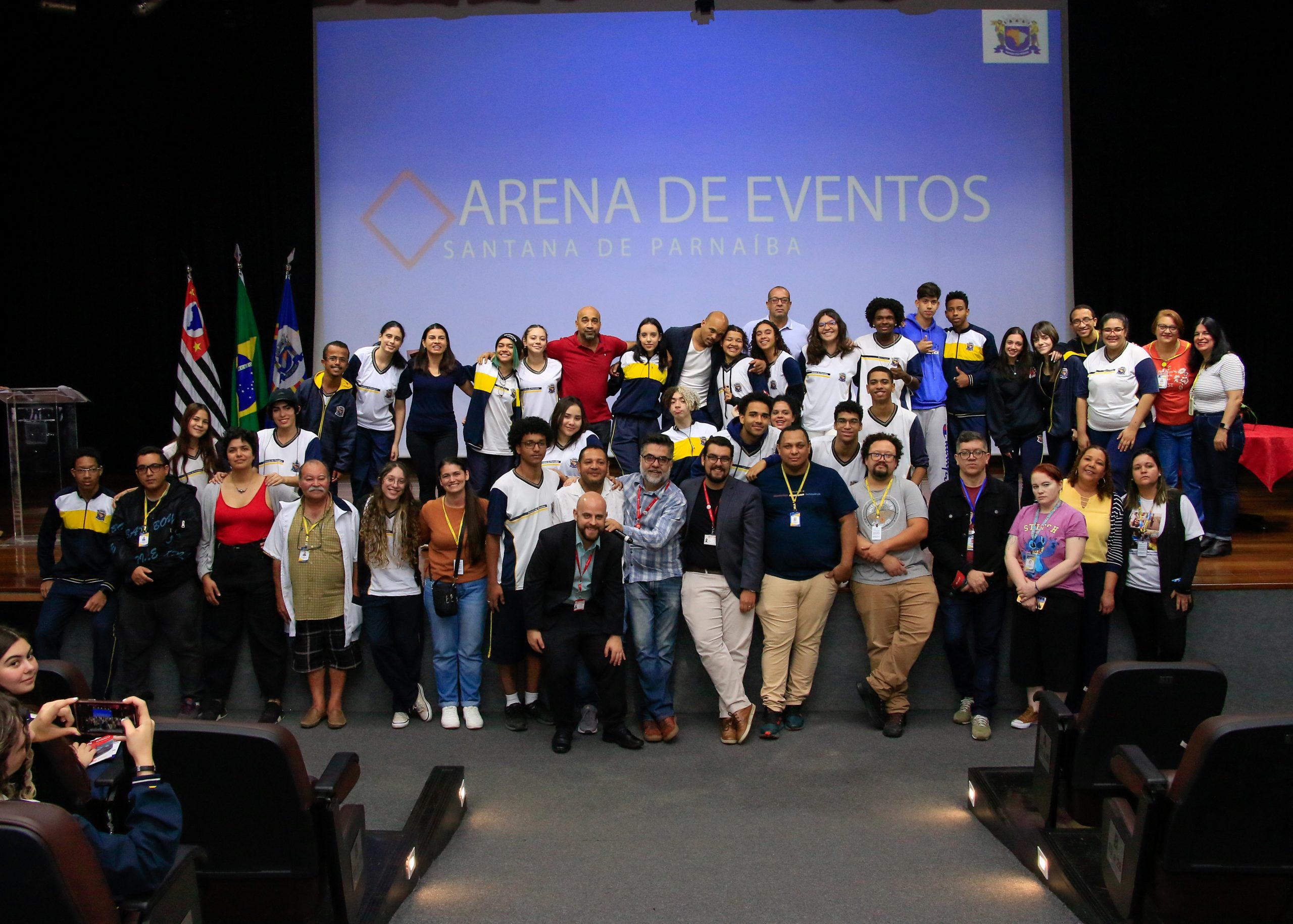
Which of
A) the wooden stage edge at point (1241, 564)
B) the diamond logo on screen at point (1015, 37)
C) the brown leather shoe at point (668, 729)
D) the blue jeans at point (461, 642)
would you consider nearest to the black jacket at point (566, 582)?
the blue jeans at point (461, 642)

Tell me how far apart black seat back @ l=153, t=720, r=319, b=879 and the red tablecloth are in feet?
20.4

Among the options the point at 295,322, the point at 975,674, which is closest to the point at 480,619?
the point at 975,674

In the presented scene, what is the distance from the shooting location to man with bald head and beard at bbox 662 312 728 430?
238 inches

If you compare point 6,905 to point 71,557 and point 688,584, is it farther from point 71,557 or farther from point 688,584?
point 71,557

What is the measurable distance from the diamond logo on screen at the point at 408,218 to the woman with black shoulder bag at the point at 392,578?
147 inches

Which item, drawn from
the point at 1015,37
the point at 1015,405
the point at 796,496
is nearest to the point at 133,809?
the point at 796,496

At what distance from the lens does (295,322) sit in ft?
27.5

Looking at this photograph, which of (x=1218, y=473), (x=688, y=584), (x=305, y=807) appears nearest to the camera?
(x=305, y=807)

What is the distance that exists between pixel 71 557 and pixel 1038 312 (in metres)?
6.85

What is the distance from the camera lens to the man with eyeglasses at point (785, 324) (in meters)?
6.38

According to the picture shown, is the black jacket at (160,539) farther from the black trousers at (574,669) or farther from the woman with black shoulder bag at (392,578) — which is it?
the black trousers at (574,669)

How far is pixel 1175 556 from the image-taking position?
16.2 feet

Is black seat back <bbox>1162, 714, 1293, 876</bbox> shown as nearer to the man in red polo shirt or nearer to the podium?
the man in red polo shirt

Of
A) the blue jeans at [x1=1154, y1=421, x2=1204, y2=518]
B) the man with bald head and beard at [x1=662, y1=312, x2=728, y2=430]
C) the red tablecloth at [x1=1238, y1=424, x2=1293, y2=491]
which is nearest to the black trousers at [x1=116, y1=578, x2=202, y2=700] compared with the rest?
the man with bald head and beard at [x1=662, y1=312, x2=728, y2=430]
